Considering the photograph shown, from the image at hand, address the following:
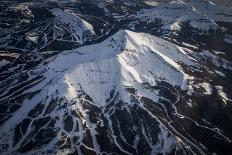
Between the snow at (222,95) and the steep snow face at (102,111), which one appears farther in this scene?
the snow at (222,95)

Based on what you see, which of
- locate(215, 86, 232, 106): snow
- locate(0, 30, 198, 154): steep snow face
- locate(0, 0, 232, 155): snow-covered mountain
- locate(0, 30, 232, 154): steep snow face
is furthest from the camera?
locate(215, 86, 232, 106): snow

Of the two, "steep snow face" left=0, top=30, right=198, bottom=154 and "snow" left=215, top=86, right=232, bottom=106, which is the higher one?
"steep snow face" left=0, top=30, right=198, bottom=154

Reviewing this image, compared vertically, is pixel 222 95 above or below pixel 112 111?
below

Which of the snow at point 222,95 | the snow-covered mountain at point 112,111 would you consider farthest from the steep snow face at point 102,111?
the snow at point 222,95

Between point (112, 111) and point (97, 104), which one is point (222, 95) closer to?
point (112, 111)

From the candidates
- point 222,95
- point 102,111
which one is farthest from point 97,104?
point 222,95

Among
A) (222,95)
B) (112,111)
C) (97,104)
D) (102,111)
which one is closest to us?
(112,111)

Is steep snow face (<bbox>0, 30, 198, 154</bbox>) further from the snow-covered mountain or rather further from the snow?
the snow

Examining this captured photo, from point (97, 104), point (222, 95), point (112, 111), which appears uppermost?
point (97, 104)

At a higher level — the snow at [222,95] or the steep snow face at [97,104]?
the steep snow face at [97,104]

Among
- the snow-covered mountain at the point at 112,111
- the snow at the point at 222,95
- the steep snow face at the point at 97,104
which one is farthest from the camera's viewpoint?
the snow at the point at 222,95

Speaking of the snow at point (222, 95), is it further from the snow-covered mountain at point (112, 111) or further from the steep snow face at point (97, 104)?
the steep snow face at point (97, 104)

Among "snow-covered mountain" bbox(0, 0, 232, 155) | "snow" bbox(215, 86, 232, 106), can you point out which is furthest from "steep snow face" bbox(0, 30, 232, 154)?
"snow" bbox(215, 86, 232, 106)
